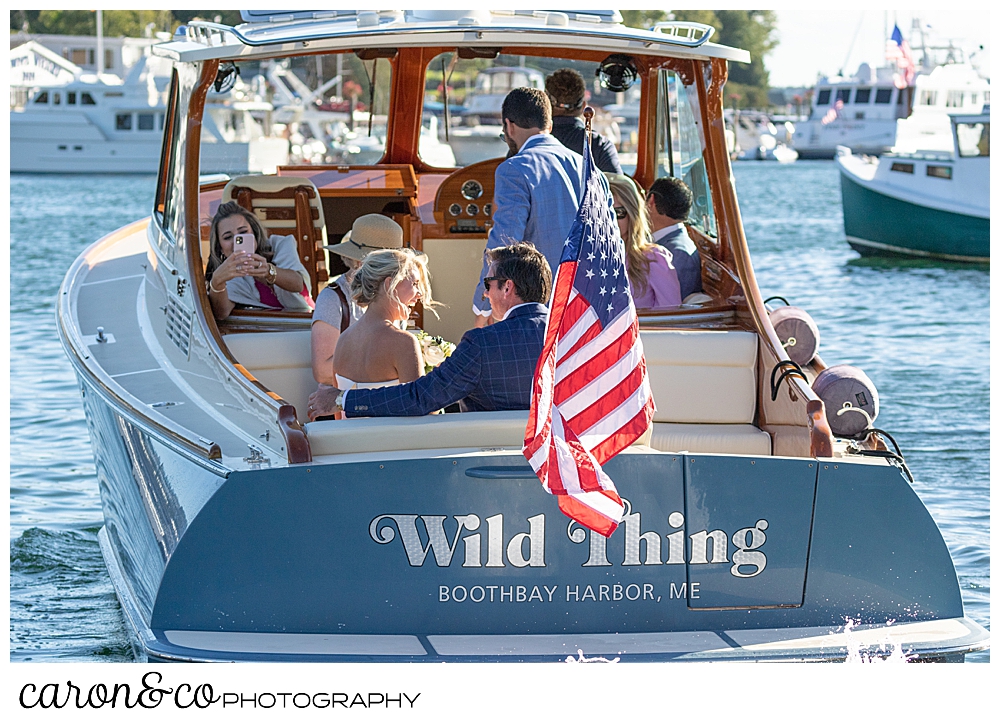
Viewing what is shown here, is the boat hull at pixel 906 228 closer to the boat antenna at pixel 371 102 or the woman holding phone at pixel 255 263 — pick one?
the boat antenna at pixel 371 102

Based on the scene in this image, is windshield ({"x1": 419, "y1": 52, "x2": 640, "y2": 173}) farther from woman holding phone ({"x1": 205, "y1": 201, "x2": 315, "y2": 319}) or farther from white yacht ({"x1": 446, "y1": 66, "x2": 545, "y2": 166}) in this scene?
woman holding phone ({"x1": 205, "y1": 201, "x2": 315, "y2": 319})

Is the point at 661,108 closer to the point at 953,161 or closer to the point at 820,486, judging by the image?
the point at 820,486

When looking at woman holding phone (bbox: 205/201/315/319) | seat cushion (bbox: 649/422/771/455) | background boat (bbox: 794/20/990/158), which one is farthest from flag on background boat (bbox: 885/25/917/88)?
seat cushion (bbox: 649/422/771/455)

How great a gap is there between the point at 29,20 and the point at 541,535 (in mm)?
66712

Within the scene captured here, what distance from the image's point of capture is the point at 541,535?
362 centimetres

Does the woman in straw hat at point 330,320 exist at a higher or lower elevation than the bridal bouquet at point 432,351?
higher

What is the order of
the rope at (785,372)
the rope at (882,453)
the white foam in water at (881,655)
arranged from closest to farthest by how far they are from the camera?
the white foam in water at (881,655)
the rope at (882,453)
the rope at (785,372)

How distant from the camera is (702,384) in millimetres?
4996

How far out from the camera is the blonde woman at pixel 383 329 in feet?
13.2

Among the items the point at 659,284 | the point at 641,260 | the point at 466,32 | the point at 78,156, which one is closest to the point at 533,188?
the point at 466,32

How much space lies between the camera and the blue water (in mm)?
6043

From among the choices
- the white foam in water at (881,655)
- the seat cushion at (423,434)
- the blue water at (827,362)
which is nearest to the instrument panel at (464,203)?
the blue water at (827,362)

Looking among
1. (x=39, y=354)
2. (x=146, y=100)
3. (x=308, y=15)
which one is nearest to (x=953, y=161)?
(x=39, y=354)

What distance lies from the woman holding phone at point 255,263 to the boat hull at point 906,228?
56.1ft
